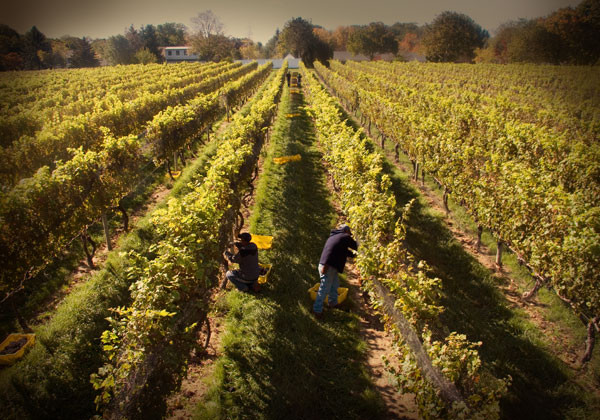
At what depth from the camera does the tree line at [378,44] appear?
40.1 m

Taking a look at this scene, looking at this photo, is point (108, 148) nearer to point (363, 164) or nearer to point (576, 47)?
point (363, 164)

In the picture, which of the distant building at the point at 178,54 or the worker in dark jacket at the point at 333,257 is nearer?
the worker in dark jacket at the point at 333,257

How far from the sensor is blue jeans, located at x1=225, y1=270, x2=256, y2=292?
22.9 feet

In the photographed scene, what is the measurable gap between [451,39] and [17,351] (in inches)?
3192

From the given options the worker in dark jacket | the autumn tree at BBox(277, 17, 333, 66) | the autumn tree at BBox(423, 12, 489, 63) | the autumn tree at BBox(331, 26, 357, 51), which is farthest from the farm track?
the autumn tree at BBox(331, 26, 357, 51)

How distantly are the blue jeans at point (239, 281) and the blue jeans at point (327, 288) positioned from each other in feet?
4.99

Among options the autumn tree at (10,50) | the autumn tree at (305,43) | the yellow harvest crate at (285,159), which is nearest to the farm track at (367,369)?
the yellow harvest crate at (285,159)

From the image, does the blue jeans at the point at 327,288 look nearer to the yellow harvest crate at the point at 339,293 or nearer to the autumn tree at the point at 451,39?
the yellow harvest crate at the point at 339,293

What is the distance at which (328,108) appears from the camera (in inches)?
601

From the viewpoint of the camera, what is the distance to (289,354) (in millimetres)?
5766

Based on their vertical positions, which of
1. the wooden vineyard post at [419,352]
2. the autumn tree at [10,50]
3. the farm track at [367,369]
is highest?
the autumn tree at [10,50]

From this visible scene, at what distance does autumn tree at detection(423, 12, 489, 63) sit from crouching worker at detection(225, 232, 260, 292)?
77301mm

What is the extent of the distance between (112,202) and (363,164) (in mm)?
6917

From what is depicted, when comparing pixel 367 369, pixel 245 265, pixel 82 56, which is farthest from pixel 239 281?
pixel 82 56
